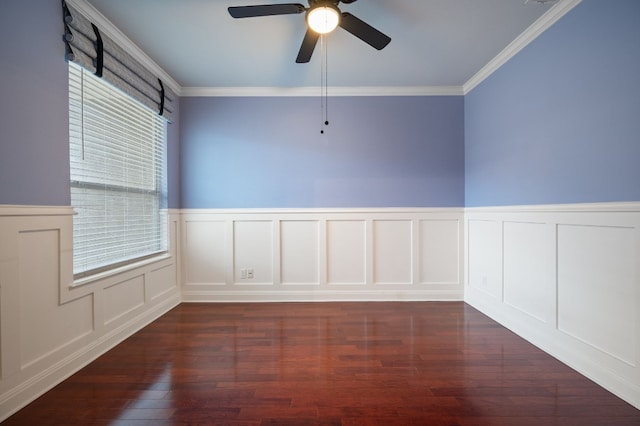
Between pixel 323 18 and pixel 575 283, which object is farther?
pixel 575 283

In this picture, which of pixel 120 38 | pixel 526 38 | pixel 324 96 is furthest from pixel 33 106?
pixel 526 38

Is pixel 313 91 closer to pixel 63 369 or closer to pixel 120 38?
pixel 120 38

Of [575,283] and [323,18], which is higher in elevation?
[323,18]

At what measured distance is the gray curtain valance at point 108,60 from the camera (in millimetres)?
1917

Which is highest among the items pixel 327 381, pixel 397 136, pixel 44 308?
pixel 397 136

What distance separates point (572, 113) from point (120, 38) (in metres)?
3.46

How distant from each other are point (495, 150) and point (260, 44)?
7.95ft

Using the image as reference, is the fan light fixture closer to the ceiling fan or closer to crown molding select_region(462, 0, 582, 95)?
the ceiling fan

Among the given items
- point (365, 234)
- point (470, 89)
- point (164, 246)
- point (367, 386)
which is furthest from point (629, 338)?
point (164, 246)

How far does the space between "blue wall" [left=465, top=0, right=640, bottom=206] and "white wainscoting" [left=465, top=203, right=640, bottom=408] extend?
153mm

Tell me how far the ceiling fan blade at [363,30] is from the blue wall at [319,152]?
146 centimetres

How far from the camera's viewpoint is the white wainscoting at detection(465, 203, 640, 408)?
1.68 m

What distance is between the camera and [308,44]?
2.10m

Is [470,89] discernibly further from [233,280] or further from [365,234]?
[233,280]
